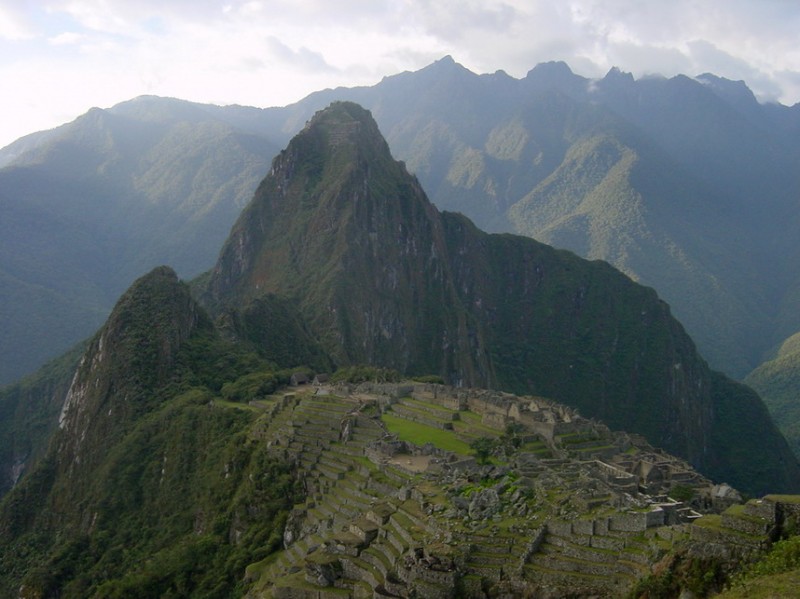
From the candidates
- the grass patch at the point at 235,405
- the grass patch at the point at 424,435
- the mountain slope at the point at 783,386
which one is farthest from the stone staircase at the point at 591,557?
the mountain slope at the point at 783,386

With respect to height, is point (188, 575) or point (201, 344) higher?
point (201, 344)

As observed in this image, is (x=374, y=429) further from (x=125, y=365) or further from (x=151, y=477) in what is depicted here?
(x=125, y=365)

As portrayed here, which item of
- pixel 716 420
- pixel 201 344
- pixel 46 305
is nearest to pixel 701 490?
pixel 201 344

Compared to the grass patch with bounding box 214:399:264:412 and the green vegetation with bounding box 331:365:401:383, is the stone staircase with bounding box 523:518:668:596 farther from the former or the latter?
the green vegetation with bounding box 331:365:401:383

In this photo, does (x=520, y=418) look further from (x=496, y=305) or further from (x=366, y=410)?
(x=496, y=305)

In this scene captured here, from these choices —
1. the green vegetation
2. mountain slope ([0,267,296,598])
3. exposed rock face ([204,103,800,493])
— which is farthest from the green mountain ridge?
the green vegetation

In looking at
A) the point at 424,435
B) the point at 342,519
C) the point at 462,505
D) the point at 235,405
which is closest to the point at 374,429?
the point at 424,435
